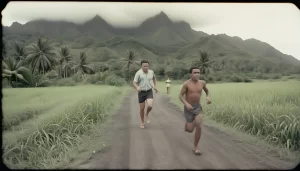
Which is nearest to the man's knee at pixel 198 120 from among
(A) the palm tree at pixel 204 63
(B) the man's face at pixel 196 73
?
(B) the man's face at pixel 196 73

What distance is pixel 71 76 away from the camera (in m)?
6.76

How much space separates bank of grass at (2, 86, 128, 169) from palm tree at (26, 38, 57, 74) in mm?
487

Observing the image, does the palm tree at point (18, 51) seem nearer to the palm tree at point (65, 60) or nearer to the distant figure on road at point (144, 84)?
the palm tree at point (65, 60)

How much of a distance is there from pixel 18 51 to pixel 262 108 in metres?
5.08

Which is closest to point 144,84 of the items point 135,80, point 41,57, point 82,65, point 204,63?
point 135,80

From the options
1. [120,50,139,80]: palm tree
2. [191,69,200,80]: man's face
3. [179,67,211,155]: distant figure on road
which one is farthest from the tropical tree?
[191,69,200,80]: man's face

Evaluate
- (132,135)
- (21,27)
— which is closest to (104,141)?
(132,135)

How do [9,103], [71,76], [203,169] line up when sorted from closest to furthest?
[203,169] < [9,103] < [71,76]

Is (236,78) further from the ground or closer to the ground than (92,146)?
further from the ground

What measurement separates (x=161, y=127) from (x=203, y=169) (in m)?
2.40

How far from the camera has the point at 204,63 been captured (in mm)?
5750

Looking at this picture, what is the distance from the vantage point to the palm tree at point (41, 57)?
6074 mm

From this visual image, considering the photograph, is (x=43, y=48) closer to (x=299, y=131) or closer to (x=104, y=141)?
(x=104, y=141)

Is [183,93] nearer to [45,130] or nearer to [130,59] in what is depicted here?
[130,59]
